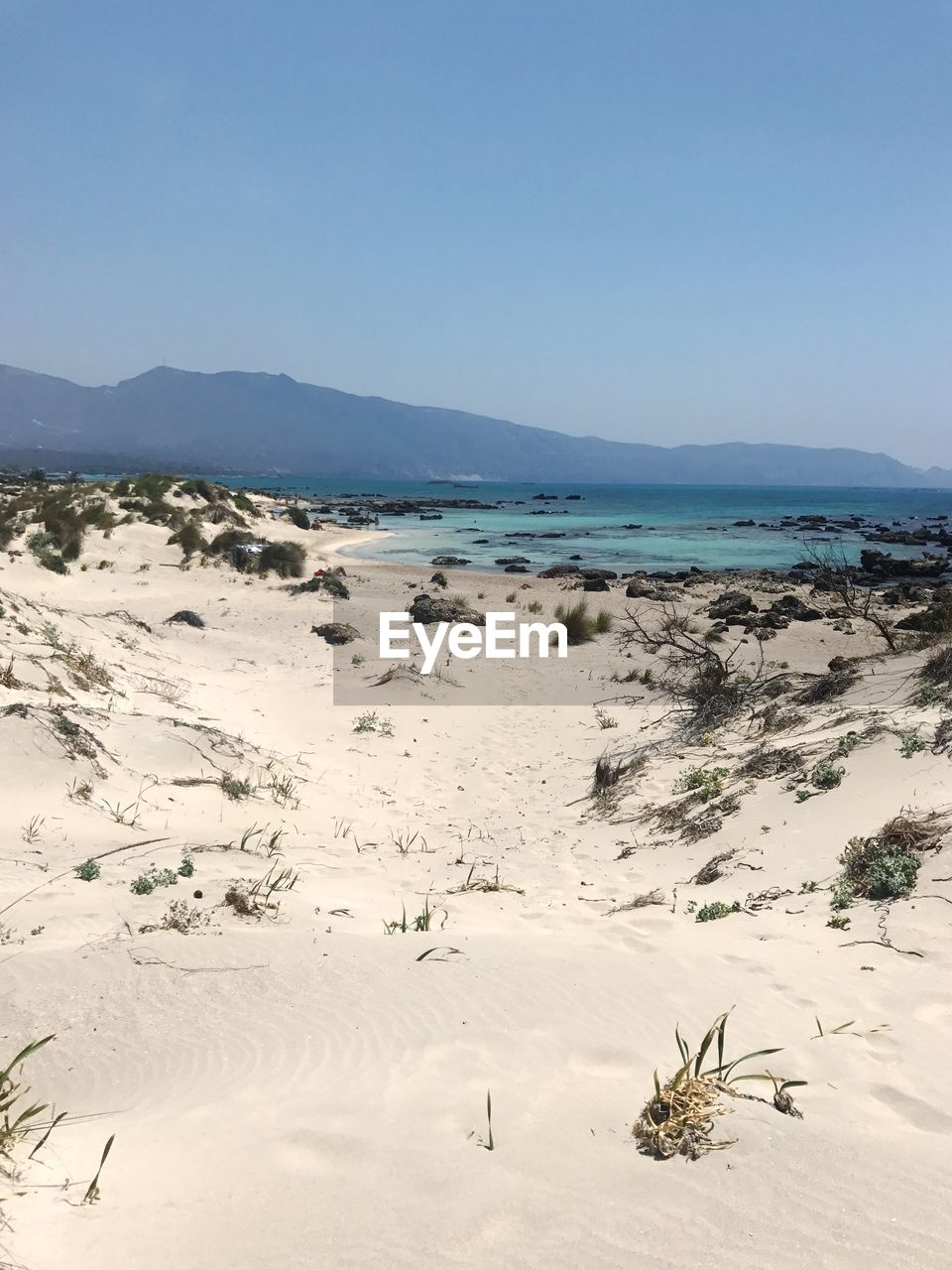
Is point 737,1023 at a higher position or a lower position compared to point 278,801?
higher

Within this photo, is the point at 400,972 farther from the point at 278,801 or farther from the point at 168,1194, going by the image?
the point at 278,801

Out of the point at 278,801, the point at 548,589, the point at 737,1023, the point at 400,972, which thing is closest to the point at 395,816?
the point at 278,801

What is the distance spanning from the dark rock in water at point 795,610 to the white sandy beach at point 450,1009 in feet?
37.2

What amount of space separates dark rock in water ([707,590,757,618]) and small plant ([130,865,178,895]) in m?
16.6

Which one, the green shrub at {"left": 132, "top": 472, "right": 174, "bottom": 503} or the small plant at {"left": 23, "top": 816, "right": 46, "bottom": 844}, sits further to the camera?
the green shrub at {"left": 132, "top": 472, "right": 174, "bottom": 503}

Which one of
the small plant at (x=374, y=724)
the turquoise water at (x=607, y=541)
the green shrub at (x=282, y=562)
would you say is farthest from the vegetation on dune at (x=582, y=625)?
the turquoise water at (x=607, y=541)

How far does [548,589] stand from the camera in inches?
968

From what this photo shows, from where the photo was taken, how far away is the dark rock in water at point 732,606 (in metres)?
19.5

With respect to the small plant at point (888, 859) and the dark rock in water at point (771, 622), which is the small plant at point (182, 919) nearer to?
the small plant at point (888, 859)

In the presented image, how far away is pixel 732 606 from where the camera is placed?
20203 mm

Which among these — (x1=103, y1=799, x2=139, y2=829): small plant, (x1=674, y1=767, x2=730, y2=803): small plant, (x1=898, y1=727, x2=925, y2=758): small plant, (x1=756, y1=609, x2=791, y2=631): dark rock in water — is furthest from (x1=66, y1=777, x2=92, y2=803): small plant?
(x1=756, y1=609, x2=791, y2=631): dark rock in water

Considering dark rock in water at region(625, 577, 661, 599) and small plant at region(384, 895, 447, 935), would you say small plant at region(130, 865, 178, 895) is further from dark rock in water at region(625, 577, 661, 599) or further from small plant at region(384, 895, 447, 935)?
dark rock in water at region(625, 577, 661, 599)

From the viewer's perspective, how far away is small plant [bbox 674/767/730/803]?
23.5 ft

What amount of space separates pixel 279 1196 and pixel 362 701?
9.73 metres
